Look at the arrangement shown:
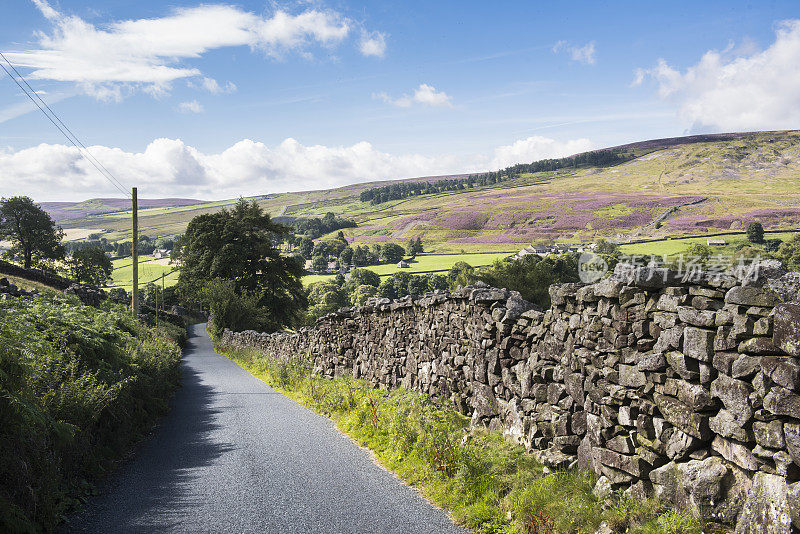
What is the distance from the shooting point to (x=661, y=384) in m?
4.78

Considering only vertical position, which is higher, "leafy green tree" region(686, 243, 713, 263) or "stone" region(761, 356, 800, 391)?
"leafy green tree" region(686, 243, 713, 263)

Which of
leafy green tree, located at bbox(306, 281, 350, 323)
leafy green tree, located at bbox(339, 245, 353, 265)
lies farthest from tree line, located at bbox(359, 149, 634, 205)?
leafy green tree, located at bbox(306, 281, 350, 323)

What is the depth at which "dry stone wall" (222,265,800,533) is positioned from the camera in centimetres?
377

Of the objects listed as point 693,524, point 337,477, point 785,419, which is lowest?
point 337,477

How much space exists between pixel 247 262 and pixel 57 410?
4316 centimetres

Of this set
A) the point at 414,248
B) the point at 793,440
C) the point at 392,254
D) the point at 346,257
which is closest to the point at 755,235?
the point at 793,440

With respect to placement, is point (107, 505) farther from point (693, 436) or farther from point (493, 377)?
point (693, 436)

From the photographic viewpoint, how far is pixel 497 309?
7.61 meters

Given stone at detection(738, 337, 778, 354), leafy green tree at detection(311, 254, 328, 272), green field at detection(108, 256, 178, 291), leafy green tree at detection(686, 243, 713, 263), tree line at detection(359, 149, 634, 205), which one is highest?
tree line at detection(359, 149, 634, 205)

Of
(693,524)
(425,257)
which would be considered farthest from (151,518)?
(425,257)

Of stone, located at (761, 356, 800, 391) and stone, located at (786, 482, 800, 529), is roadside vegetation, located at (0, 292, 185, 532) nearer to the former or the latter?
stone, located at (786, 482, 800, 529)

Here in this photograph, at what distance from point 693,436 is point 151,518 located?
5.61m

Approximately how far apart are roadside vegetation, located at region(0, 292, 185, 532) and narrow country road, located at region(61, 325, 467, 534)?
0.38 meters

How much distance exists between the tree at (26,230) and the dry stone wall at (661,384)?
7379 centimetres
